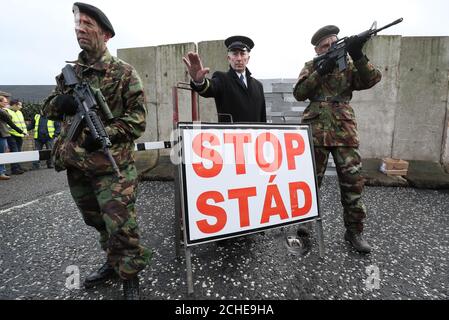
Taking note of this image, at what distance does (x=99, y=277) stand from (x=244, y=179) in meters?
1.30

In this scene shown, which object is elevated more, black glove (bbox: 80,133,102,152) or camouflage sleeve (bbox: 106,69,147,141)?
camouflage sleeve (bbox: 106,69,147,141)

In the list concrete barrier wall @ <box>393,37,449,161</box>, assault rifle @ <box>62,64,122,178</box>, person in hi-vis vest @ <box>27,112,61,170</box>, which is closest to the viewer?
assault rifle @ <box>62,64,122,178</box>

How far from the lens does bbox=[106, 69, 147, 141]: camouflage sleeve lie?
1570mm

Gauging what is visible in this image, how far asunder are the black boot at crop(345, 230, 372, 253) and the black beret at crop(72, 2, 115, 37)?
2595 millimetres

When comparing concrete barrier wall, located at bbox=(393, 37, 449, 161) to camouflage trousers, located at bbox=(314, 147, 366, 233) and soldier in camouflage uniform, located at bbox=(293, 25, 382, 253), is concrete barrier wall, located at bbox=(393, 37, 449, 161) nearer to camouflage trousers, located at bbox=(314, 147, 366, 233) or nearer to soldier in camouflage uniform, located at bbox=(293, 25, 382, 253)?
soldier in camouflage uniform, located at bbox=(293, 25, 382, 253)

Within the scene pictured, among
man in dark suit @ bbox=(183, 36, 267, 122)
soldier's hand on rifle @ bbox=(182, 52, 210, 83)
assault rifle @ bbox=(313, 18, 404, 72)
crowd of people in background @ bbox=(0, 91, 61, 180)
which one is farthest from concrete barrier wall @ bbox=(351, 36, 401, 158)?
crowd of people in background @ bbox=(0, 91, 61, 180)

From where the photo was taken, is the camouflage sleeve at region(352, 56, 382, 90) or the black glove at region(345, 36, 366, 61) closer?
the black glove at region(345, 36, 366, 61)

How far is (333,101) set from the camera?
91.3 inches

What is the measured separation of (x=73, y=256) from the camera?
2.23 meters

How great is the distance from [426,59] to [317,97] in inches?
152

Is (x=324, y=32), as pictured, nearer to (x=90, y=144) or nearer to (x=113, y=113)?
(x=113, y=113)

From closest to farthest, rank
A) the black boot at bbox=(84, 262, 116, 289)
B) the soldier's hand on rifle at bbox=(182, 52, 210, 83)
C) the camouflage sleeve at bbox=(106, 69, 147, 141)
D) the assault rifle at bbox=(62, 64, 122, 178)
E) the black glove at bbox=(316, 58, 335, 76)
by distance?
the assault rifle at bbox=(62, 64, 122, 178) < the camouflage sleeve at bbox=(106, 69, 147, 141) < the black boot at bbox=(84, 262, 116, 289) < the soldier's hand on rifle at bbox=(182, 52, 210, 83) < the black glove at bbox=(316, 58, 335, 76)
